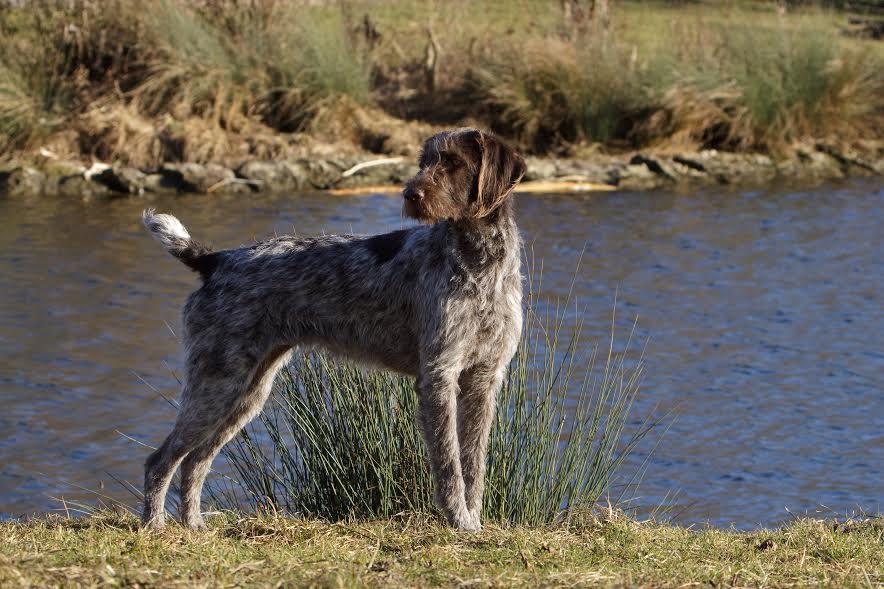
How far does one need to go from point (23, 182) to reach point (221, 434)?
1335 centimetres

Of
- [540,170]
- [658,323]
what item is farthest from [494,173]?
[540,170]

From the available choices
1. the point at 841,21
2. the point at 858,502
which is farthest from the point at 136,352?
the point at 841,21

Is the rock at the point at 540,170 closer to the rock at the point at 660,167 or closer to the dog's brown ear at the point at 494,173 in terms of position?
the rock at the point at 660,167

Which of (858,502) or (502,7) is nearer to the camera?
(858,502)

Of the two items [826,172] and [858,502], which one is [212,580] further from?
[826,172]

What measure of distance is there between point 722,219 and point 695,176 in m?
2.76

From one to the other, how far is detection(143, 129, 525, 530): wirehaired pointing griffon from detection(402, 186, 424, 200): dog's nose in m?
0.14

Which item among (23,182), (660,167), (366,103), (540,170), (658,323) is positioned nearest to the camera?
(658,323)

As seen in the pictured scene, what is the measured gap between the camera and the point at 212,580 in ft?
13.3

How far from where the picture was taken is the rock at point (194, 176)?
18.1m

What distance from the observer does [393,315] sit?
18.4ft

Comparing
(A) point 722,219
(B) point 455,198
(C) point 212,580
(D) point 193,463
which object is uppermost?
(B) point 455,198

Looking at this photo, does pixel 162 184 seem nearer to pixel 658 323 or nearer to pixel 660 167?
pixel 660 167

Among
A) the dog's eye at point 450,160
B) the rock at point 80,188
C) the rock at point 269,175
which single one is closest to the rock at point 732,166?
the rock at point 269,175
